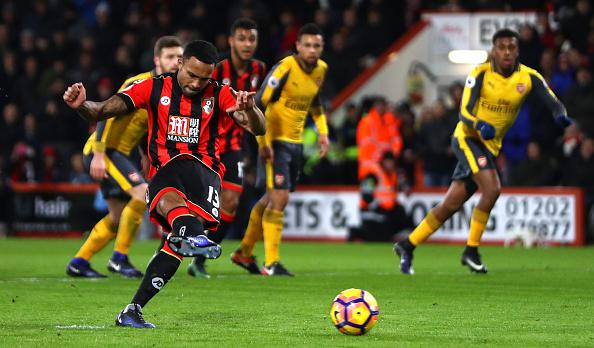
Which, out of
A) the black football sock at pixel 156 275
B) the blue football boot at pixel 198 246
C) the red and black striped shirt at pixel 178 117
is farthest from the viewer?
the red and black striped shirt at pixel 178 117

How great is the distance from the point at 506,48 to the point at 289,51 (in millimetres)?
10274

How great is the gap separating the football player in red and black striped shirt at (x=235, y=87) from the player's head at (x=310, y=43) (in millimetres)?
463

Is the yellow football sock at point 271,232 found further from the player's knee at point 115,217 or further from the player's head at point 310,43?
the player's head at point 310,43

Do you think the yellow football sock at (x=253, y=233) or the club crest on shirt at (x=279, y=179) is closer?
the club crest on shirt at (x=279, y=179)

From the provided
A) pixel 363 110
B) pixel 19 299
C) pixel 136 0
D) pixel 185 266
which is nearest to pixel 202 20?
pixel 136 0

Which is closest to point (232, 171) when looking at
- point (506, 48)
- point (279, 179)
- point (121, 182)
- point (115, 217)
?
point (279, 179)

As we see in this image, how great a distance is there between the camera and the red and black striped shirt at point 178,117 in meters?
8.96

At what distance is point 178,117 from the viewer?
898 centimetres

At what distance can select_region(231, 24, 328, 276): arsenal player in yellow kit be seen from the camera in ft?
43.9

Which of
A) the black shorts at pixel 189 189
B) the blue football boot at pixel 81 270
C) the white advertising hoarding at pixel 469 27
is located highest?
the white advertising hoarding at pixel 469 27

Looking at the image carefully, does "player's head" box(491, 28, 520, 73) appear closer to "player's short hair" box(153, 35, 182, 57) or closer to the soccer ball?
"player's short hair" box(153, 35, 182, 57)

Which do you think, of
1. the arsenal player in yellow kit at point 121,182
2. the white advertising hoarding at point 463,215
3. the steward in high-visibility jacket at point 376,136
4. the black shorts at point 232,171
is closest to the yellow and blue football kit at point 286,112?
the black shorts at point 232,171

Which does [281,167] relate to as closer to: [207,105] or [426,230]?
[426,230]

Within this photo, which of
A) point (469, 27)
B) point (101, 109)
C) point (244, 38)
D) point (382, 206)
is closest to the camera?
point (101, 109)
